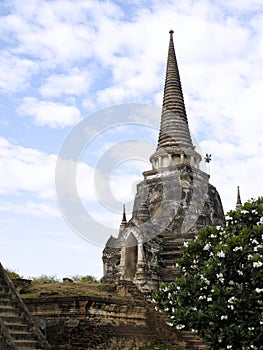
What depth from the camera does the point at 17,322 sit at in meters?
9.80

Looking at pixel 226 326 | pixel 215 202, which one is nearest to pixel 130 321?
pixel 226 326

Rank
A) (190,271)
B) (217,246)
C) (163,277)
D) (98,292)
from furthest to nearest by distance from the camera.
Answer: (163,277) → (190,271) → (217,246) → (98,292)

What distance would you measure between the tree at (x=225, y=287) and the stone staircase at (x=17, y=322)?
7.33 meters

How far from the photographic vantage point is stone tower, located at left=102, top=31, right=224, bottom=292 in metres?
26.4

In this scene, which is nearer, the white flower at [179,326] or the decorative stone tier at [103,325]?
the decorative stone tier at [103,325]

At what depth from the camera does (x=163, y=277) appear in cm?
2617

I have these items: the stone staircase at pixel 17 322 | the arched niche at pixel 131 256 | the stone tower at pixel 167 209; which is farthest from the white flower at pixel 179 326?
the arched niche at pixel 131 256

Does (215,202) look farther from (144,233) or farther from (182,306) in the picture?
(182,306)

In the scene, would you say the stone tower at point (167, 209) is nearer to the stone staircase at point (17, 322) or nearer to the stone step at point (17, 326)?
the stone staircase at point (17, 322)

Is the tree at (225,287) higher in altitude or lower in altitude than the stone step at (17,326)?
higher

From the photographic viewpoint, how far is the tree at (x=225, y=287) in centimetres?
1588

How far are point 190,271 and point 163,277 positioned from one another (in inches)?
297

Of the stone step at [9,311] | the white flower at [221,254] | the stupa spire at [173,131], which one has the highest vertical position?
the stupa spire at [173,131]

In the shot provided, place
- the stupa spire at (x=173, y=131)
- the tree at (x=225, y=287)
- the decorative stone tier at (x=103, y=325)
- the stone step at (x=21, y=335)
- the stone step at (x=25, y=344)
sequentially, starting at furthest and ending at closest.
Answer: the stupa spire at (x=173, y=131)
the tree at (x=225, y=287)
the decorative stone tier at (x=103, y=325)
the stone step at (x=21, y=335)
the stone step at (x=25, y=344)
